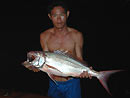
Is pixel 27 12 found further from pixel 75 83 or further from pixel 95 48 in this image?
pixel 75 83

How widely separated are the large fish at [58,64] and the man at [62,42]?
431 mm

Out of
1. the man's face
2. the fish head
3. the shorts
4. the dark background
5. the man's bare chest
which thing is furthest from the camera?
the dark background

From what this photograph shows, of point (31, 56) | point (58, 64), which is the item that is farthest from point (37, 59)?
point (58, 64)

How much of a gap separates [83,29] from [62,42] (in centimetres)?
715

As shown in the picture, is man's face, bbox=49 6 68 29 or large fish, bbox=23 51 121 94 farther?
man's face, bbox=49 6 68 29

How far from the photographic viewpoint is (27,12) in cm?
1041

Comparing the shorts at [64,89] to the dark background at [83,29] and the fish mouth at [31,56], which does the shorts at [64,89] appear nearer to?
the fish mouth at [31,56]

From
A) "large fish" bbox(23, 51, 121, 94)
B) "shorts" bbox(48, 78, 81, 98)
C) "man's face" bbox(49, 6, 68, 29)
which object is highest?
"man's face" bbox(49, 6, 68, 29)

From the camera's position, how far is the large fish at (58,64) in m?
2.21

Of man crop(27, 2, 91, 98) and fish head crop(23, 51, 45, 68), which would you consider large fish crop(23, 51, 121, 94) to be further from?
man crop(27, 2, 91, 98)

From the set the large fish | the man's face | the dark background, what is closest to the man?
the man's face

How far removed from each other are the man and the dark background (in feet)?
15.7

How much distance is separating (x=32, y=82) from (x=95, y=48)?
15.4 feet

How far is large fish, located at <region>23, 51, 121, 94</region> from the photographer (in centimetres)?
221
